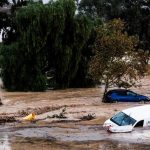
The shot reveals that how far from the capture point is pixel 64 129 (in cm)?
2677

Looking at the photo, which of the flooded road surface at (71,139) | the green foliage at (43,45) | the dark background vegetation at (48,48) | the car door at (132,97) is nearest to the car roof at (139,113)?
the flooded road surface at (71,139)


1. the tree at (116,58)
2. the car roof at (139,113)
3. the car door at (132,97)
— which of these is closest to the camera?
the car roof at (139,113)

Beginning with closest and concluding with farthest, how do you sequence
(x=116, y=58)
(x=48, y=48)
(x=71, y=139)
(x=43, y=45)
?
(x=71, y=139) → (x=116, y=58) → (x=43, y=45) → (x=48, y=48)

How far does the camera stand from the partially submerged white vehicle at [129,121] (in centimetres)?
2502

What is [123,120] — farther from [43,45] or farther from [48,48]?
[48,48]

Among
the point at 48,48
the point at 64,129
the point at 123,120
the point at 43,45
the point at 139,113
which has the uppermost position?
the point at 43,45

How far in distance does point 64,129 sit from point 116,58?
16100 mm

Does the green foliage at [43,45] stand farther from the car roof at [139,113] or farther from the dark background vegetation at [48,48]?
the car roof at [139,113]

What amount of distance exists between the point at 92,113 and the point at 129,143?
11.4 meters

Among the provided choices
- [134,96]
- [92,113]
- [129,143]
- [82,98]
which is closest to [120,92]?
[134,96]

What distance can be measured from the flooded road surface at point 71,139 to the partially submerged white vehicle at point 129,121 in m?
0.30

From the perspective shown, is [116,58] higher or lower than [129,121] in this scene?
higher

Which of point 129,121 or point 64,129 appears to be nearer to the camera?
point 129,121

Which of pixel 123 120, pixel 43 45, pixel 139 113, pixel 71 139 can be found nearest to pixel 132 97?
pixel 43 45
